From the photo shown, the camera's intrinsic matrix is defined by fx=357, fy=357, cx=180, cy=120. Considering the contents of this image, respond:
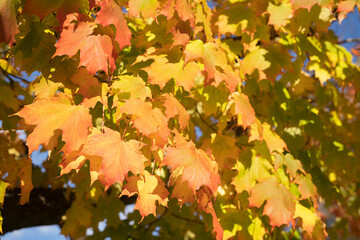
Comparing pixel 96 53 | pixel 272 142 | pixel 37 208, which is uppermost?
pixel 96 53

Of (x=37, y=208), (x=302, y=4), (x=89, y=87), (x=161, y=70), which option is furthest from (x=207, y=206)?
(x=37, y=208)

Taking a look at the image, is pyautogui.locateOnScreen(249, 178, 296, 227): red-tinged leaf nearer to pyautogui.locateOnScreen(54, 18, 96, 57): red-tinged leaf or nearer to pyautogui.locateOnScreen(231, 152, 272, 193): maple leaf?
pyautogui.locateOnScreen(231, 152, 272, 193): maple leaf

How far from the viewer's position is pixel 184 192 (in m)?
2.02

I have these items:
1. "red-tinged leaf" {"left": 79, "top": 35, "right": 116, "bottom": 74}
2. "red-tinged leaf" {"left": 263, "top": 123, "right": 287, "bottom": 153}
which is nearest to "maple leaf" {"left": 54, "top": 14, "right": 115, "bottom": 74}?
"red-tinged leaf" {"left": 79, "top": 35, "right": 116, "bottom": 74}

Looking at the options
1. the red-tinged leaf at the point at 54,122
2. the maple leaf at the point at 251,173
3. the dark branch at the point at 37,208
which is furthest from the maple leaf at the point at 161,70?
the dark branch at the point at 37,208

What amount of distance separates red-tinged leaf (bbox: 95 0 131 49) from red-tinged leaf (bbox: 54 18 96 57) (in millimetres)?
86

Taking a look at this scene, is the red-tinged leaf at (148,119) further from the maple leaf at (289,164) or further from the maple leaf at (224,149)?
the maple leaf at (289,164)

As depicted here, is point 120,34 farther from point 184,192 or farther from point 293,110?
point 293,110

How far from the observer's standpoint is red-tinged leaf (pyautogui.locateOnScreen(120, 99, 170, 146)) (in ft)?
5.83

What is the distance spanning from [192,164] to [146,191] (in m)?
0.30

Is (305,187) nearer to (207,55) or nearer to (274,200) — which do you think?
(274,200)

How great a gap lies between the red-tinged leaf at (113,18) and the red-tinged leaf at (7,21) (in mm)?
374

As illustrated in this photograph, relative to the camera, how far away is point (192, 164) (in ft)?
6.22

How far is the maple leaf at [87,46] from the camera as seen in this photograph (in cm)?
172
